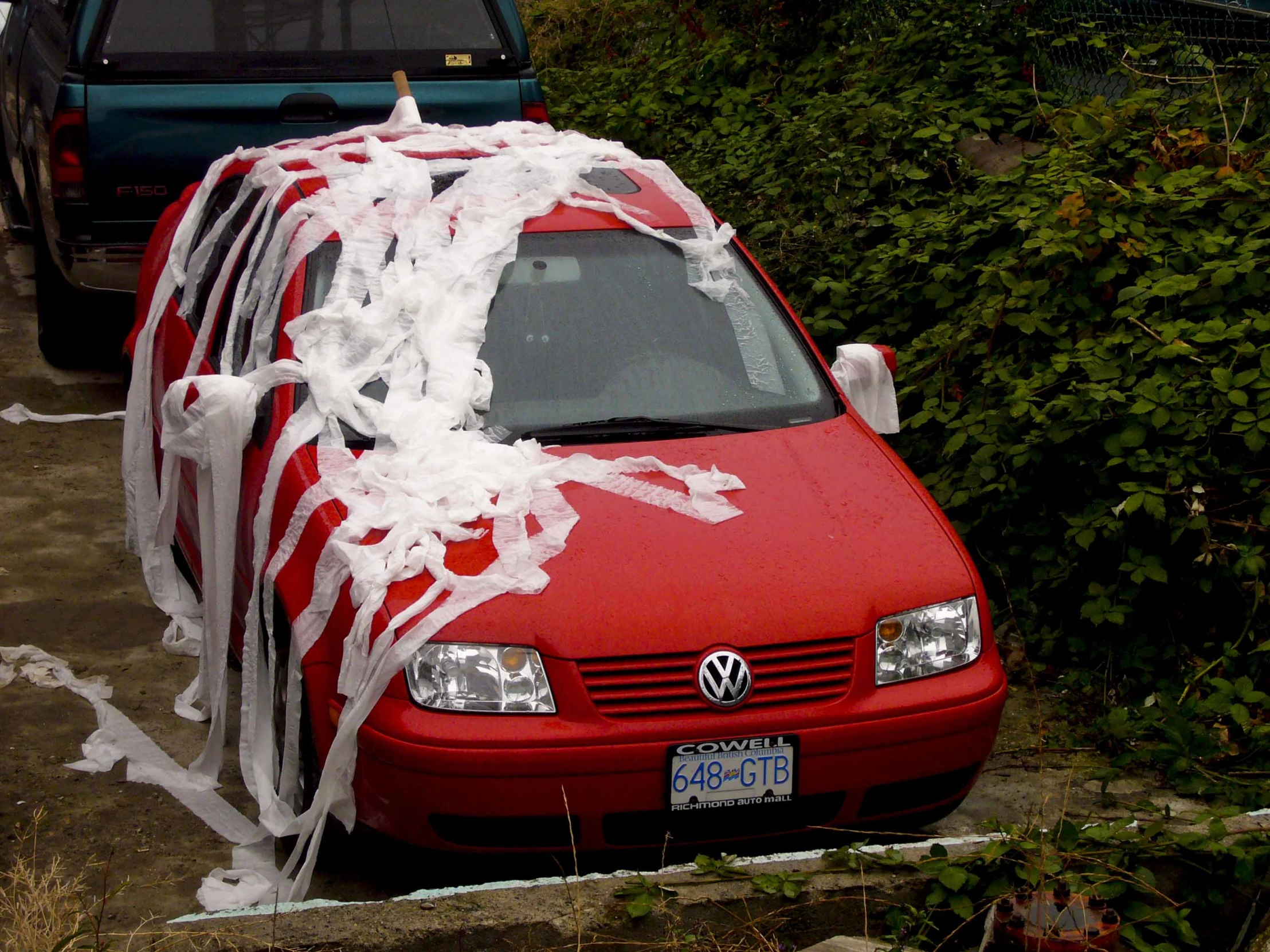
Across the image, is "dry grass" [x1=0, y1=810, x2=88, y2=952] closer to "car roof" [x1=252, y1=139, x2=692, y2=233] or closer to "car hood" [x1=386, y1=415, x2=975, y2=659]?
"car hood" [x1=386, y1=415, x2=975, y2=659]

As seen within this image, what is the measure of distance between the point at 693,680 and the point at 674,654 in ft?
0.23

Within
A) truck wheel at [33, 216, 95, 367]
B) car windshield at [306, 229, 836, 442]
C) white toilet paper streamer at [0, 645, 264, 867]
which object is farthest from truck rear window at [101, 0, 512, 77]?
white toilet paper streamer at [0, 645, 264, 867]

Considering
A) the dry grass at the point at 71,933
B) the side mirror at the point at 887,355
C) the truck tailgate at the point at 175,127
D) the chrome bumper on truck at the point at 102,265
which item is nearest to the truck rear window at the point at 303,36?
the truck tailgate at the point at 175,127

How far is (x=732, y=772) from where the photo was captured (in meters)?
3.36

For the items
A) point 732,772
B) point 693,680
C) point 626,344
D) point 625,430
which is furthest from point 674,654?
point 626,344

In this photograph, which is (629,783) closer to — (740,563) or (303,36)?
(740,563)

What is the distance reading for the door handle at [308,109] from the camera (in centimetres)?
679

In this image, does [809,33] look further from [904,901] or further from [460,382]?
[904,901]

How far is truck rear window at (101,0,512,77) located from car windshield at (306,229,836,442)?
110 inches

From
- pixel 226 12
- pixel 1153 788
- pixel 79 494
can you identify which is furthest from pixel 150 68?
pixel 1153 788

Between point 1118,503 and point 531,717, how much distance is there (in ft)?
7.95

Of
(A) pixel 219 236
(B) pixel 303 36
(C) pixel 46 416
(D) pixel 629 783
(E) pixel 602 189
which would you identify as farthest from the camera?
(C) pixel 46 416

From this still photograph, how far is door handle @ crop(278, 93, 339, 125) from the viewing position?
679 centimetres

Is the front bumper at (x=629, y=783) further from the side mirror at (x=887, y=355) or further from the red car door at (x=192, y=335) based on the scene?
the red car door at (x=192, y=335)
